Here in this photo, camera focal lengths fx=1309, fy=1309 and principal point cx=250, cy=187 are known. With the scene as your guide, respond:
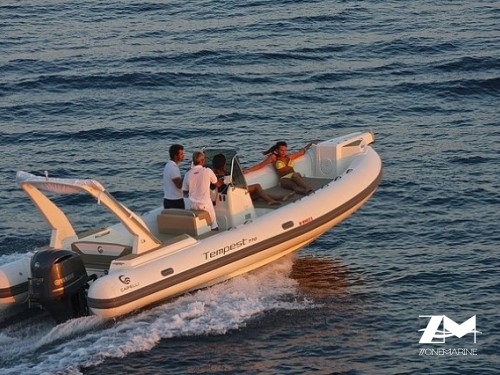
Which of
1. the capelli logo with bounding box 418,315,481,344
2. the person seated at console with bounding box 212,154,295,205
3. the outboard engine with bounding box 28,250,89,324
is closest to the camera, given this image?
the outboard engine with bounding box 28,250,89,324

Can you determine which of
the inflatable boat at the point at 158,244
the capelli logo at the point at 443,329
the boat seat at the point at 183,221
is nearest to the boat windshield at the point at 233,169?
the inflatable boat at the point at 158,244

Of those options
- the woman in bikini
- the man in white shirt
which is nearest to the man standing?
the man in white shirt

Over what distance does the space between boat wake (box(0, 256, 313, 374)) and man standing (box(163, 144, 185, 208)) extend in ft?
4.32

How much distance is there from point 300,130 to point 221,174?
799 cm

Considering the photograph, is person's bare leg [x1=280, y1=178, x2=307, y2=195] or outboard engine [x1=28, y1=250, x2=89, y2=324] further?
person's bare leg [x1=280, y1=178, x2=307, y2=195]

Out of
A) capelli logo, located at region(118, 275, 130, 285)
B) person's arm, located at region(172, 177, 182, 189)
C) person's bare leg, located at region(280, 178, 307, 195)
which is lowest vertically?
capelli logo, located at region(118, 275, 130, 285)

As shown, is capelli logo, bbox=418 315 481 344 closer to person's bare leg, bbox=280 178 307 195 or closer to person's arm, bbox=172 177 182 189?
person's bare leg, bbox=280 178 307 195

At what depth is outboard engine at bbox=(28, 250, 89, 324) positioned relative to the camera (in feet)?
51.2

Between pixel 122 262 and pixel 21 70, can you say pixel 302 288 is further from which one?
pixel 21 70

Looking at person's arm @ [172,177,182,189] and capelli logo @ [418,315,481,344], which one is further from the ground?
person's arm @ [172,177,182,189]

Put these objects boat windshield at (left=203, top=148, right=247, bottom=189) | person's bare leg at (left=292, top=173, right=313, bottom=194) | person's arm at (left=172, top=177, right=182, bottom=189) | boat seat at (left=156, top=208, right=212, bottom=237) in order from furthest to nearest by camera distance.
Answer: person's bare leg at (left=292, top=173, right=313, bottom=194) → boat windshield at (left=203, top=148, right=247, bottom=189) → person's arm at (left=172, top=177, right=182, bottom=189) → boat seat at (left=156, top=208, right=212, bottom=237)

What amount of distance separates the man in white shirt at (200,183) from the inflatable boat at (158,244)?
0.40 ft

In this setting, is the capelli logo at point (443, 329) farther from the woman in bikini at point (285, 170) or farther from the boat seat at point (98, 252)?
the boat seat at point (98, 252)

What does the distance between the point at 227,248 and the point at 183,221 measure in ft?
2.45
